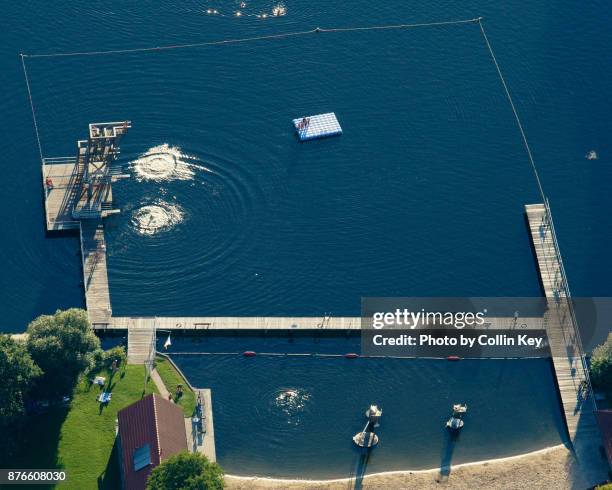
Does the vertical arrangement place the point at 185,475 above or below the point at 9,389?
below

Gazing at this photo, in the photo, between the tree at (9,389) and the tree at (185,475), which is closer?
the tree at (185,475)

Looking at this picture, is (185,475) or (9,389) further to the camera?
(9,389)

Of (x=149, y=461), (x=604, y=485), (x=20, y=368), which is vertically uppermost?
(x=20, y=368)

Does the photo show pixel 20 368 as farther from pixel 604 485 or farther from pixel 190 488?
pixel 604 485

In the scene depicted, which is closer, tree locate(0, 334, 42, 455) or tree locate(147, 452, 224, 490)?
tree locate(147, 452, 224, 490)

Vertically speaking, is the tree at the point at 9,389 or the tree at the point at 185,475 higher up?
the tree at the point at 9,389

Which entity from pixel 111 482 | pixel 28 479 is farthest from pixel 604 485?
pixel 28 479

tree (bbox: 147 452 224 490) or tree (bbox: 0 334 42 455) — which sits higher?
tree (bbox: 0 334 42 455)

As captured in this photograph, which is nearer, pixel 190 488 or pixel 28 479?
pixel 190 488
